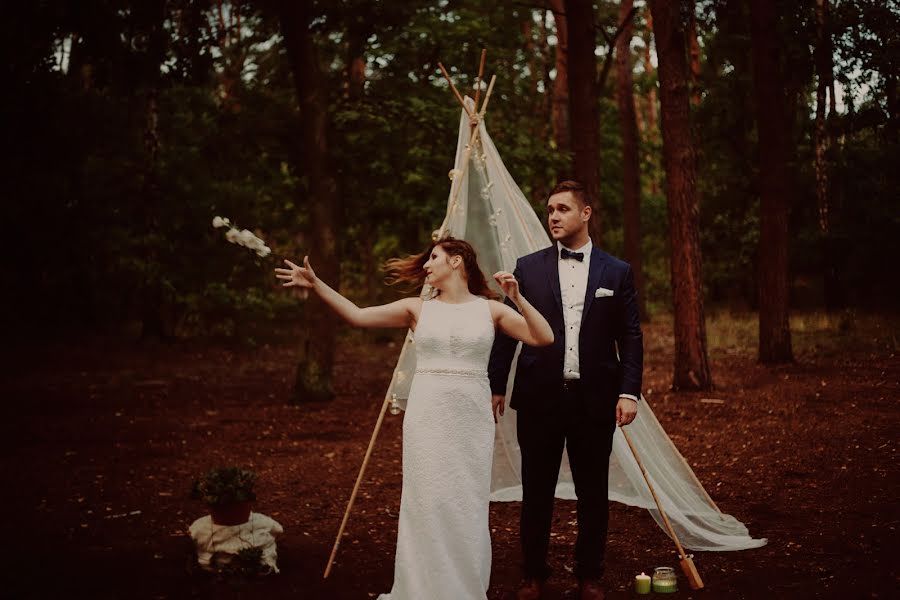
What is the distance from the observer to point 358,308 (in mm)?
4445

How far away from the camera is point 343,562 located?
5629 mm

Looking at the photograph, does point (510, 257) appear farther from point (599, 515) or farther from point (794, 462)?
point (794, 462)

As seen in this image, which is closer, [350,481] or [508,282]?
[508,282]

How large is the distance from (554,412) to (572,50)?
8973 mm

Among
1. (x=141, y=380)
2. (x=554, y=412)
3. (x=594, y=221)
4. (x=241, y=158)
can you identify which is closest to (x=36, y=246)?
(x=141, y=380)

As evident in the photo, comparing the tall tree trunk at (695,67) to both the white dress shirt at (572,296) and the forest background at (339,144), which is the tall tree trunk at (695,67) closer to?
the forest background at (339,144)

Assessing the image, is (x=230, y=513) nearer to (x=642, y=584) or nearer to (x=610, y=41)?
(x=642, y=584)

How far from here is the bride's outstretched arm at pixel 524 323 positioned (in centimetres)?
424

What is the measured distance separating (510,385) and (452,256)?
7.41 feet

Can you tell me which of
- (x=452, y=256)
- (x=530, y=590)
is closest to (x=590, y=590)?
(x=530, y=590)

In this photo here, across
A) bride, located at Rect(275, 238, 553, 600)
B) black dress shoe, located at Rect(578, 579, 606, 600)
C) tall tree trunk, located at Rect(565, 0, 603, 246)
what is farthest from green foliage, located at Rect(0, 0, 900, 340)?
black dress shoe, located at Rect(578, 579, 606, 600)

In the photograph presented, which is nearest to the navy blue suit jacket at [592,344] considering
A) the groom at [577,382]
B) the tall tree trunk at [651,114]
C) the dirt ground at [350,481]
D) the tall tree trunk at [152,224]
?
the groom at [577,382]

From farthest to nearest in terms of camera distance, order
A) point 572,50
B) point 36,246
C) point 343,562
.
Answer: point 36,246, point 572,50, point 343,562

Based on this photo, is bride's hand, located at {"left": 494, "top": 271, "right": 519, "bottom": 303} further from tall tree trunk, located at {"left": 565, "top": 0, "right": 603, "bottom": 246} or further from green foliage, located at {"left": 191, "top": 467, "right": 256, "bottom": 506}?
tall tree trunk, located at {"left": 565, "top": 0, "right": 603, "bottom": 246}
